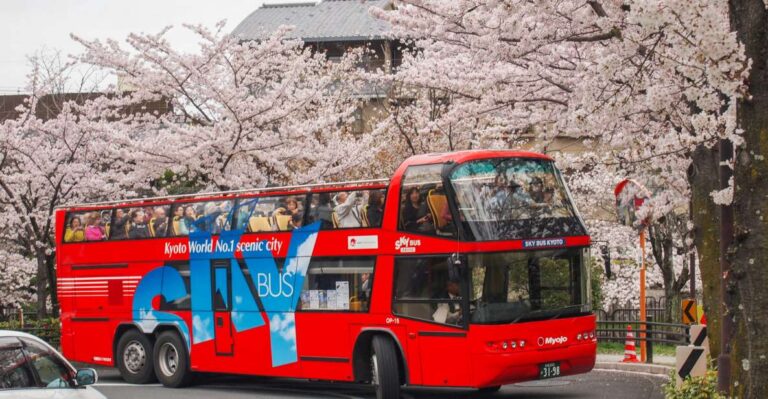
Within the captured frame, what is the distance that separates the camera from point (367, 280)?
1767 cm

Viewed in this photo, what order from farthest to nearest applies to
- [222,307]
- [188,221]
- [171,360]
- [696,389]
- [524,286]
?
[171,360]
[188,221]
[222,307]
[524,286]
[696,389]

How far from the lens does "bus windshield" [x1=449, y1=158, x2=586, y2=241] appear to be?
53.7ft

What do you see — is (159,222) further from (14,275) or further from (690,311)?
(14,275)

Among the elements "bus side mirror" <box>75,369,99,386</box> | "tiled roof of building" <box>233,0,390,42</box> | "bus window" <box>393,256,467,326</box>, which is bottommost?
"bus side mirror" <box>75,369,99,386</box>

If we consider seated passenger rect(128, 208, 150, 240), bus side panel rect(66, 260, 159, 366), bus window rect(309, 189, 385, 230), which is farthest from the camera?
bus side panel rect(66, 260, 159, 366)

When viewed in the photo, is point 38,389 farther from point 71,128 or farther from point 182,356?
point 71,128

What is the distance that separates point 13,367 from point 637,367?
15.9 meters

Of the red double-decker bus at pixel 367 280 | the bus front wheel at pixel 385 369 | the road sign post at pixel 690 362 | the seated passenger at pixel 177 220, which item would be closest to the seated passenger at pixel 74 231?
the red double-decker bus at pixel 367 280

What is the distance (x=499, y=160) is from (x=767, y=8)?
7.55 meters

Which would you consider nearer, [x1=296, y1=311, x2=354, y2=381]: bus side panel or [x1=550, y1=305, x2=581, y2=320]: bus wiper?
[x1=550, y1=305, x2=581, y2=320]: bus wiper

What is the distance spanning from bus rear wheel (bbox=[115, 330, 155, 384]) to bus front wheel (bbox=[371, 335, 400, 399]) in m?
6.18

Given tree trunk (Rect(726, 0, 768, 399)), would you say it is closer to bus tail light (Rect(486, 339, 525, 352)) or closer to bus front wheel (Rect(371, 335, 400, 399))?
bus tail light (Rect(486, 339, 525, 352))

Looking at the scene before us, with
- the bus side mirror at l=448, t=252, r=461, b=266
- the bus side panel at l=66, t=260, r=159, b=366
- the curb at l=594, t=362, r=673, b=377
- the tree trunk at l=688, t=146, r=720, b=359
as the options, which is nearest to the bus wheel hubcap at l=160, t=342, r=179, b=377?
the bus side panel at l=66, t=260, r=159, b=366

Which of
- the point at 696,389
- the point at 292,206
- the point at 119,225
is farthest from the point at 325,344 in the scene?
the point at 696,389
